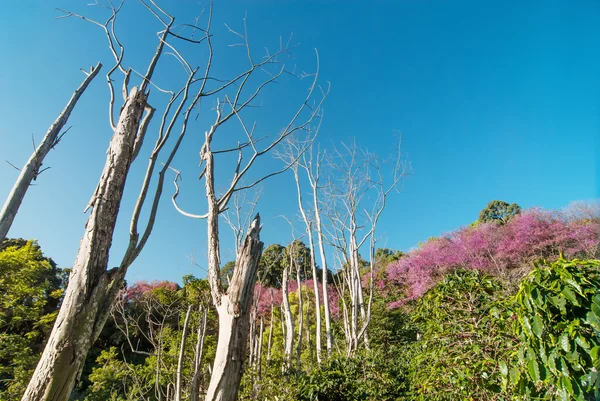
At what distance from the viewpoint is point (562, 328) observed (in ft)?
3.63

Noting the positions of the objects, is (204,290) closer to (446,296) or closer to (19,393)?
(446,296)

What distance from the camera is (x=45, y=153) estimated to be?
2.10m

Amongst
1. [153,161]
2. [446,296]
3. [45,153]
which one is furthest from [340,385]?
[45,153]

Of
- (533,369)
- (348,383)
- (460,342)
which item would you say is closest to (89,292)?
(533,369)

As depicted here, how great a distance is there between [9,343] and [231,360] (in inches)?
285

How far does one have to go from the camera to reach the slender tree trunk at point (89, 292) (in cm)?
145

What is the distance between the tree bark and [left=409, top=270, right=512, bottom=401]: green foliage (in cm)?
129

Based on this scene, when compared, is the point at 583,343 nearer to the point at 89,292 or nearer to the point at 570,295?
the point at 570,295

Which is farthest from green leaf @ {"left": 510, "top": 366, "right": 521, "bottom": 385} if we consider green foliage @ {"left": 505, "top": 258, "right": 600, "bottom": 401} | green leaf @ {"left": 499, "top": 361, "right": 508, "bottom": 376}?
green leaf @ {"left": 499, "top": 361, "right": 508, "bottom": 376}

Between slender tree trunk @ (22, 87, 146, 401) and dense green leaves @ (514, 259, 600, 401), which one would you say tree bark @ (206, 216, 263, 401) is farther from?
dense green leaves @ (514, 259, 600, 401)

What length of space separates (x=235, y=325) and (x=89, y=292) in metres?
0.81

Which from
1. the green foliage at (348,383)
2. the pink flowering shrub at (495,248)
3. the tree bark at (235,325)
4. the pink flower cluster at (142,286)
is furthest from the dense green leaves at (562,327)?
the pink flower cluster at (142,286)

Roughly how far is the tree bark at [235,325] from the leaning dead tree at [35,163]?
1.34m

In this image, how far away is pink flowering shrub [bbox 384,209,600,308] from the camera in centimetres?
Result: 938
